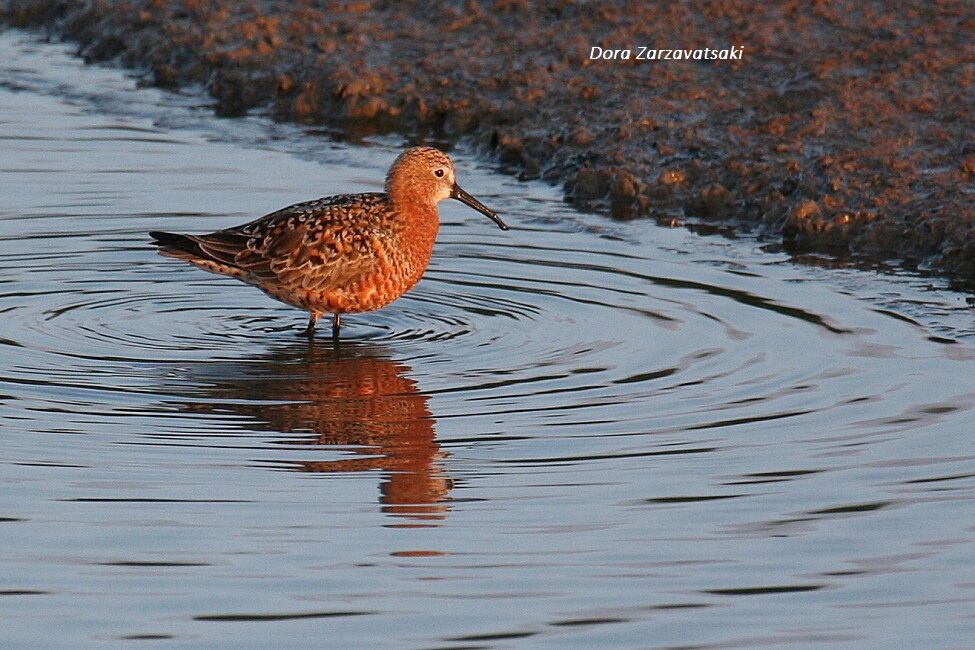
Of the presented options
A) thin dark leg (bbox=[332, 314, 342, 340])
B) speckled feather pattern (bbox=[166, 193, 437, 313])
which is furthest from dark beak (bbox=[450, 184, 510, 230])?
thin dark leg (bbox=[332, 314, 342, 340])

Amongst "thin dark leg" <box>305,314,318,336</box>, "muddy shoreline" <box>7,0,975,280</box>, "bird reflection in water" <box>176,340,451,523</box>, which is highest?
"muddy shoreline" <box>7,0,975,280</box>

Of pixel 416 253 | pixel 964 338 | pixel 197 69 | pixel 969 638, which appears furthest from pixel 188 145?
pixel 969 638

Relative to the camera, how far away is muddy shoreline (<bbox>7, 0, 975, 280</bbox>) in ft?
40.7

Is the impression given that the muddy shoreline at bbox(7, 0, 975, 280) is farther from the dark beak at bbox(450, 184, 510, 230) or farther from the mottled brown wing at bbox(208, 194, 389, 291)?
the mottled brown wing at bbox(208, 194, 389, 291)

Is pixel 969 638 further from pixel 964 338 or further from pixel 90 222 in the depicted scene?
pixel 90 222

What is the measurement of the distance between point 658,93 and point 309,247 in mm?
4752

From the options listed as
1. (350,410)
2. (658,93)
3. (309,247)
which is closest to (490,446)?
(350,410)

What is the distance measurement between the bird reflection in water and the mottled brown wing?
438 mm

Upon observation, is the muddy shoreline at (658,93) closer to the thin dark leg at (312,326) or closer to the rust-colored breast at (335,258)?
the rust-colored breast at (335,258)

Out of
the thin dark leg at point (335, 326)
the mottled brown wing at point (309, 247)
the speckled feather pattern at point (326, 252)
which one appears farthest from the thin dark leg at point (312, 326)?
the mottled brown wing at point (309, 247)

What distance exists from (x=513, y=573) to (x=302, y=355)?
3.63 m

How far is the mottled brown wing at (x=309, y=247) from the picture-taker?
1044 cm

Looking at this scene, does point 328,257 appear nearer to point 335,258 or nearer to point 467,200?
point 335,258

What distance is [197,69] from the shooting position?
16406mm
